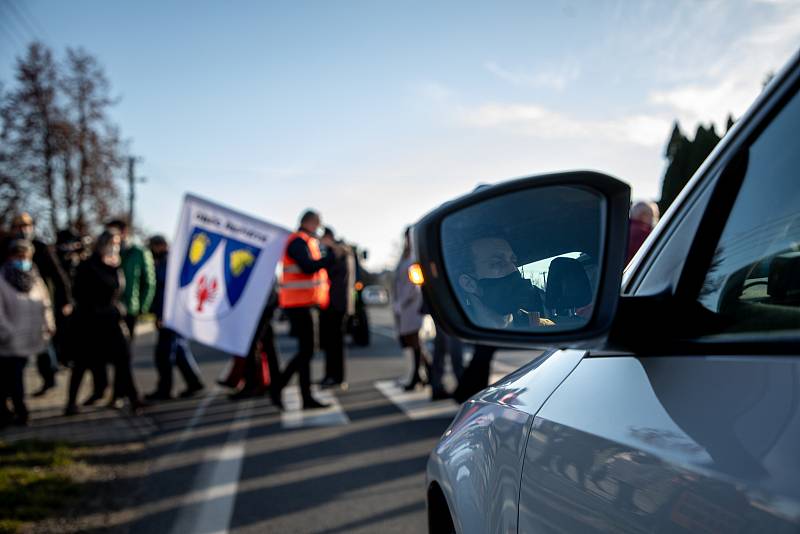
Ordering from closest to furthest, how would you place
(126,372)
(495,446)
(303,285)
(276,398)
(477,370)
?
1. (495,446)
2. (477,370)
3. (303,285)
4. (126,372)
5. (276,398)

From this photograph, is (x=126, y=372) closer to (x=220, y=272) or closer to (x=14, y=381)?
(x=14, y=381)

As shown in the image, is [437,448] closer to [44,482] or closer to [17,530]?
[17,530]

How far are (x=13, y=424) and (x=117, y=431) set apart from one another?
1.05 metres

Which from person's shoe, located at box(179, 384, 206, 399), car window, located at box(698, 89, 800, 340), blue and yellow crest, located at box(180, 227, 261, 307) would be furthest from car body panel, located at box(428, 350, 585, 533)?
Answer: person's shoe, located at box(179, 384, 206, 399)

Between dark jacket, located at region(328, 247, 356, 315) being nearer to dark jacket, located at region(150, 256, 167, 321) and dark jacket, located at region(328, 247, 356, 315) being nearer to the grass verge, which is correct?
dark jacket, located at region(150, 256, 167, 321)

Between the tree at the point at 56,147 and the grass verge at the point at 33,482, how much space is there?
27.5 meters

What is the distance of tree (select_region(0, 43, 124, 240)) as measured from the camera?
31.0m

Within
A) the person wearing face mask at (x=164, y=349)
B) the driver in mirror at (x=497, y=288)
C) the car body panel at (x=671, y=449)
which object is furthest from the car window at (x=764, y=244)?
the person wearing face mask at (x=164, y=349)

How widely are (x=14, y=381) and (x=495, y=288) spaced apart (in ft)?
22.1

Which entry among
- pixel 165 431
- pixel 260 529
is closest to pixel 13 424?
pixel 165 431

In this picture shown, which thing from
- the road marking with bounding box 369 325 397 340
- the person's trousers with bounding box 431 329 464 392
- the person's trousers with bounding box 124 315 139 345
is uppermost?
the person's trousers with bounding box 124 315 139 345

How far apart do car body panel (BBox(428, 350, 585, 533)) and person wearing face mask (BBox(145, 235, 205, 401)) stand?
6.87 metres

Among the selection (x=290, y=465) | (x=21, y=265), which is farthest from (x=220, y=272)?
(x=290, y=465)

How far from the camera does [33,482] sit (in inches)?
181
